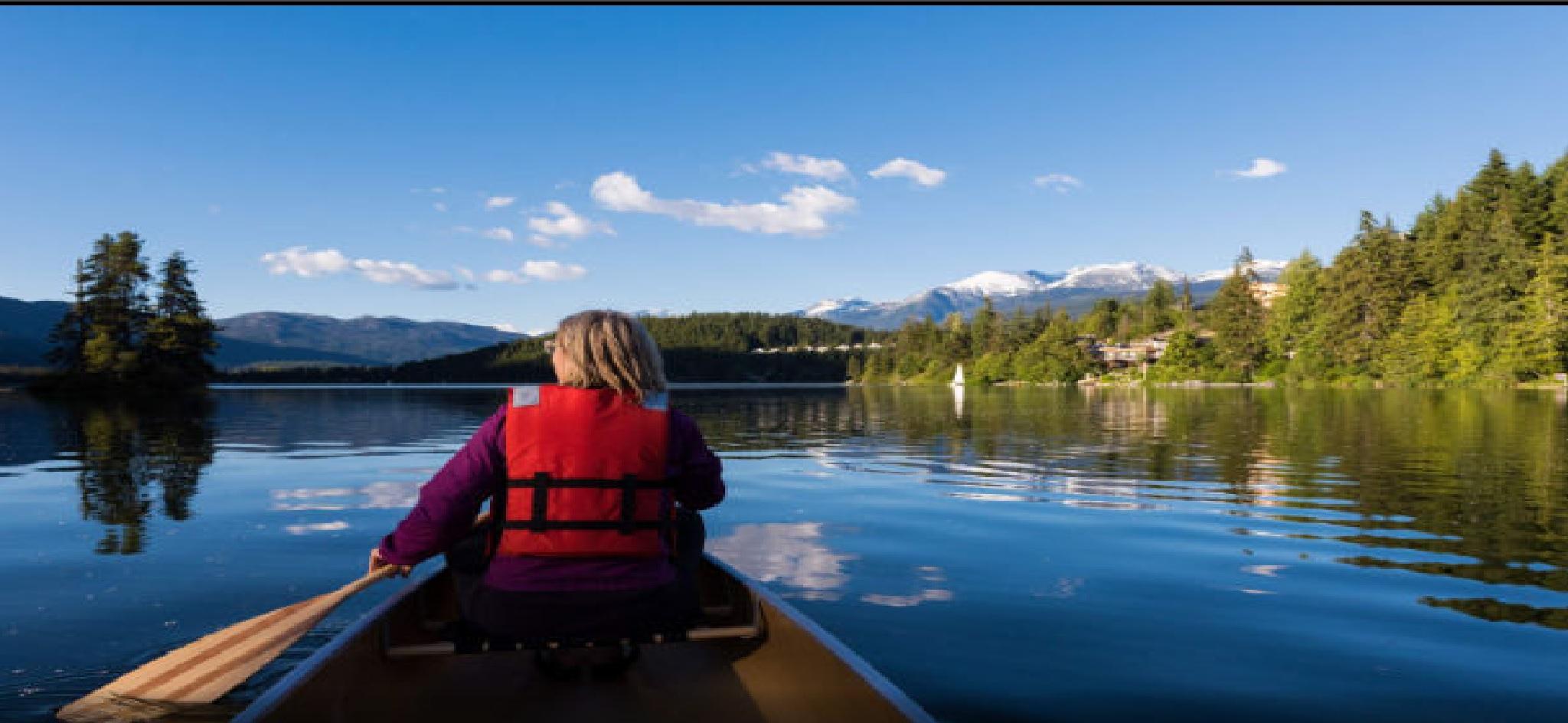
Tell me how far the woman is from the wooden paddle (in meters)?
1.08

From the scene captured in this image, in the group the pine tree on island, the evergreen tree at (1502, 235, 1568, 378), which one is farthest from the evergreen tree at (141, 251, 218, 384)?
the evergreen tree at (1502, 235, 1568, 378)

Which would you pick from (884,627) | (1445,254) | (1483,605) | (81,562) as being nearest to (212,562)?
(81,562)

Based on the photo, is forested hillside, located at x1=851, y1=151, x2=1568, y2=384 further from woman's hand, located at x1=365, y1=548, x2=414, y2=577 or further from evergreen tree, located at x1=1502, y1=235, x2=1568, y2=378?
woman's hand, located at x1=365, y1=548, x2=414, y2=577

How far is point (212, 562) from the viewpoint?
10.2 m

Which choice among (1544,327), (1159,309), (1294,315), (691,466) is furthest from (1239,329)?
(691,466)

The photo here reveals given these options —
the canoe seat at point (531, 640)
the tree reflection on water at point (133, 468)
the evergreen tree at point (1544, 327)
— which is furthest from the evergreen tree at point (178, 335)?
the evergreen tree at point (1544, 327)

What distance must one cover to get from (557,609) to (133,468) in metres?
20.5

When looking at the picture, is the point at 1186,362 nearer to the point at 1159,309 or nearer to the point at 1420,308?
the point at 1420,308

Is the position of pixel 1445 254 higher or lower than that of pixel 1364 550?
higher

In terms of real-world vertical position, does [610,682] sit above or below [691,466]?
below

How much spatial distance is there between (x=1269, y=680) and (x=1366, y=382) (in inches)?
4022

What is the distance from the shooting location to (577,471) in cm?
462

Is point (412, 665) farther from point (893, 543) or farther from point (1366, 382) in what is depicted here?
point (1366, 382)

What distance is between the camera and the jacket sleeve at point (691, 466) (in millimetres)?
4977
